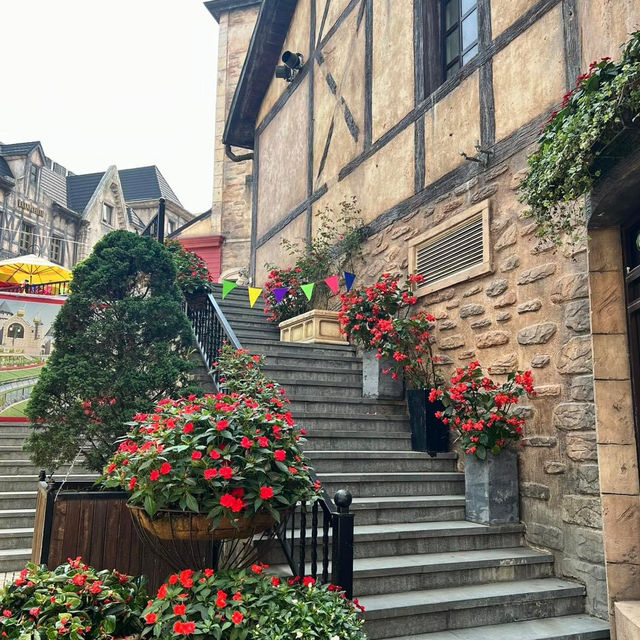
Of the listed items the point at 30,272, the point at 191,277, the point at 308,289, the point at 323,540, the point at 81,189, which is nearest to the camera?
the point at 323,540

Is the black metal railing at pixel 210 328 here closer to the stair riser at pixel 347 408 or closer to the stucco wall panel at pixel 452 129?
the stair riser at pixel 347 408

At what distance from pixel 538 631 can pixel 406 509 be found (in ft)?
4.27

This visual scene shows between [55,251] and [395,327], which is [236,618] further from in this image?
[55,251]

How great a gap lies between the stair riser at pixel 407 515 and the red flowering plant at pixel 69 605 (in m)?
1.89

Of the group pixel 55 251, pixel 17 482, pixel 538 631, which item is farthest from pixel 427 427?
pixel 55 251

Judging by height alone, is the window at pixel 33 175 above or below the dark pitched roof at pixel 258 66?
above

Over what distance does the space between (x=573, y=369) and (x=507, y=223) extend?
145 cm

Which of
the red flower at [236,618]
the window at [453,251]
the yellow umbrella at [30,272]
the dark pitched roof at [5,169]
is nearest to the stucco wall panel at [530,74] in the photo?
the window at [453,251]

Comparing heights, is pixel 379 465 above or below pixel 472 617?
above

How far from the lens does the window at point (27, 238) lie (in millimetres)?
22953

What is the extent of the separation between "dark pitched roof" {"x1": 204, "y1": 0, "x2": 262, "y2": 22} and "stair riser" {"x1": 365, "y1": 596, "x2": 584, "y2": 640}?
18676mm

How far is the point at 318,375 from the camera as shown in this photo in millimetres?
6824

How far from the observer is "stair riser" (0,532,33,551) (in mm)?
6434

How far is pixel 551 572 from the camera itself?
14.0ft
